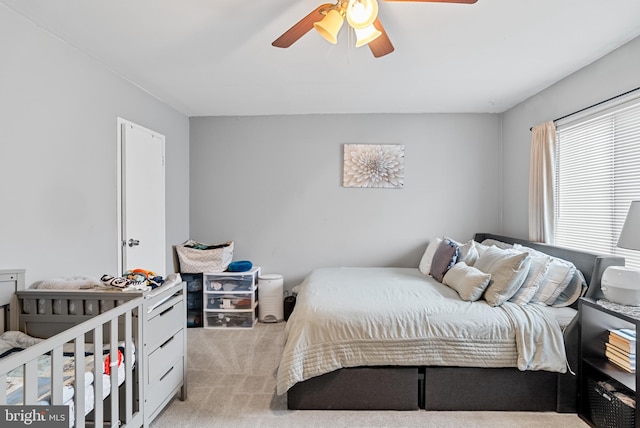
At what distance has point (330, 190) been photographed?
4.19 m

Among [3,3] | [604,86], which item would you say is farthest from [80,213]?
[604,86]

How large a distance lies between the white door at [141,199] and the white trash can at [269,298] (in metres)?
1.10

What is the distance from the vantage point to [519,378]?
2250 mm

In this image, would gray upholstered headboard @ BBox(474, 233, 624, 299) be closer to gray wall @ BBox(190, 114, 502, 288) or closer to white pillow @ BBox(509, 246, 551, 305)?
white pillow @ BBox(509, 246, 551, 305)

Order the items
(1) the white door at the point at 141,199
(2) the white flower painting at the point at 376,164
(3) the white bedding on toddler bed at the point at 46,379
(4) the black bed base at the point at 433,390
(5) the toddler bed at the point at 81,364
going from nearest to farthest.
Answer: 1. (5) the toddler bed at the point at 81,364
2. (3) the white bedding on toddler bed at the point at 46,379
3. (4) the black bed base at the point at 433,390
4. (1) the white door at the point at 141,199
5. (2) the white flower painting at the point at 376,164

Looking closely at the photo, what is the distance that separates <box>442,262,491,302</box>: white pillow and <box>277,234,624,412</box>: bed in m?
0.24

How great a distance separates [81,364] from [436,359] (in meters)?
1.96

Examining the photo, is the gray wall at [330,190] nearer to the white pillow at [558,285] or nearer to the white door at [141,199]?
the white door at [141,199]

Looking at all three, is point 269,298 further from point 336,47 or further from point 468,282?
point 336,47

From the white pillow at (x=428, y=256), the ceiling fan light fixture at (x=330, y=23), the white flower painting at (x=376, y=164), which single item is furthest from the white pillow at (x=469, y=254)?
the ceiling fan light fixture at (x=330, y=23)

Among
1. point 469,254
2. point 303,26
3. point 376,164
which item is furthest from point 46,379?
point 376,164

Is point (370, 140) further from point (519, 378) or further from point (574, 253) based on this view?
point (519, 378)

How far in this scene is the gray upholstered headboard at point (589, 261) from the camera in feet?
7.11

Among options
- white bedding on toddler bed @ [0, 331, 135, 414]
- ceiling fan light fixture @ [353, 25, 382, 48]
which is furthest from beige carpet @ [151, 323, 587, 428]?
ceiling fan light fixture @ [353, 25, 382, 48]
